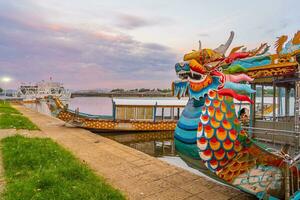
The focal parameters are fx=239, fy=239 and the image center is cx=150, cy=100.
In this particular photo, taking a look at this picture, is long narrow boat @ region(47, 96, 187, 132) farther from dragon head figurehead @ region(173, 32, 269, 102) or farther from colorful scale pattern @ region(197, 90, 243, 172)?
colorful scale pattern @ region(197, 90, 243, 172)

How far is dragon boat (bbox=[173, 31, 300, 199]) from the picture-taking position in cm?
399

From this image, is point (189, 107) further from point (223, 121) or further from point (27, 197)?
point (27, 197)

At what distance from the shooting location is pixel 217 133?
4.00 metres

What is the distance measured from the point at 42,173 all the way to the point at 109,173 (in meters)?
1.71

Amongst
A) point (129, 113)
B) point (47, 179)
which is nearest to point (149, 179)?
point (47, 179)

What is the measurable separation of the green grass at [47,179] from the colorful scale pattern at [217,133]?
6.23 feet

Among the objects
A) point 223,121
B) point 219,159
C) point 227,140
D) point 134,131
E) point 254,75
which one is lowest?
point 134,131

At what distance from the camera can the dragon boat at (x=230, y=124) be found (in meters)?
3.99

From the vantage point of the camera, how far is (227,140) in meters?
4.05

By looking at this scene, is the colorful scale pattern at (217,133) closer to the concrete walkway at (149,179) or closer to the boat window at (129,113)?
the concrete walkway at (149,179)

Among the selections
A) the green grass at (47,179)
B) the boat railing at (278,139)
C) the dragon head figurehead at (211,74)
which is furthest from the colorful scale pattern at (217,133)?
the green grass at (47,179)

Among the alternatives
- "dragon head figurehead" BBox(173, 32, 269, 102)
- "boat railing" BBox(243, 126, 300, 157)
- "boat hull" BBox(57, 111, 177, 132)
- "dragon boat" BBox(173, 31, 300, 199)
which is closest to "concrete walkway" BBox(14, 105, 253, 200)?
"dragon boat" BBox(173, 31, 300, 199)

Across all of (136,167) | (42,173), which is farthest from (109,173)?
(42,173)

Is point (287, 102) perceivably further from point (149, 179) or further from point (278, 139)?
point (149, 179)
